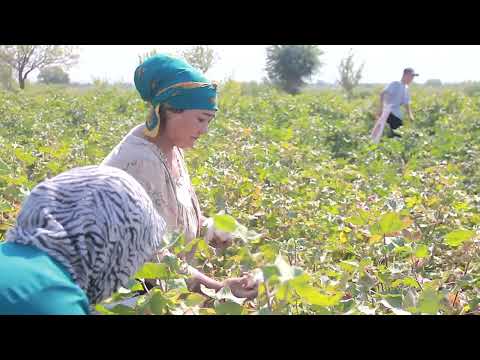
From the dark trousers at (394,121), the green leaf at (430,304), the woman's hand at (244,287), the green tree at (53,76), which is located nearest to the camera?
the green leaf at (430,304)

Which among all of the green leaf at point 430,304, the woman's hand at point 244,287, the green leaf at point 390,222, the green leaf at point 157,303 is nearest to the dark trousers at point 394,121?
the green leaf at point 390,222

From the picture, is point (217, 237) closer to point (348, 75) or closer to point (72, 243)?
point (72, 243)

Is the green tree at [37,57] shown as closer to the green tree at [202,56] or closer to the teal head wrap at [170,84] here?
the green tree at [202,56]

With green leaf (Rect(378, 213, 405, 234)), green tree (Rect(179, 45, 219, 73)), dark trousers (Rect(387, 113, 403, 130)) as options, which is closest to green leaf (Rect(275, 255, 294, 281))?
green leaf (Rect(378, 213, 405, 234))

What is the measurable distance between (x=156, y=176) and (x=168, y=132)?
21 centimetres

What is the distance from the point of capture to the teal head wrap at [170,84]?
7.20 feet

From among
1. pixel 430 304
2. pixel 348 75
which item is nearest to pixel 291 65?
pixel 348 75

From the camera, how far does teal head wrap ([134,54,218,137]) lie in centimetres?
220

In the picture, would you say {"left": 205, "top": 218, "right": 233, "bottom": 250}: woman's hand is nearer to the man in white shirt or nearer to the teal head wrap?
the teal head wrap

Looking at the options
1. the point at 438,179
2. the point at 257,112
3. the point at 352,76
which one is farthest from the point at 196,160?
the point at 352,76

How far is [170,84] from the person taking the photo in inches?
86.5

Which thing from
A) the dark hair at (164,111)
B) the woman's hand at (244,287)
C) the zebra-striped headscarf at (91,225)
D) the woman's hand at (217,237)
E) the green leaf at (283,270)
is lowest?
the woman's hand at (217,237)
